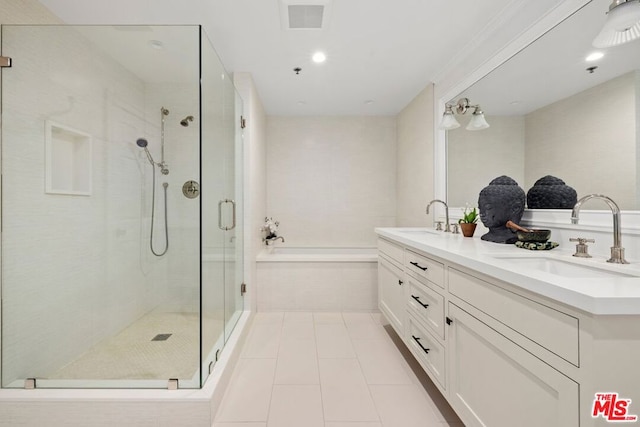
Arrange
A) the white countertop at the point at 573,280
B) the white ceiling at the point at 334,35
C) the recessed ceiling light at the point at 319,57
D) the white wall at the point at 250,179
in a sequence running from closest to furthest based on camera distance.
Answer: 1. the white countertop at the point at 573,280
2. the white ceiling at the point at 334,35
3. the recessed ceiling light at the point at 319,57
4. the white wall at the point at 250,179

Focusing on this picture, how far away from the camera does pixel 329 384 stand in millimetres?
1813

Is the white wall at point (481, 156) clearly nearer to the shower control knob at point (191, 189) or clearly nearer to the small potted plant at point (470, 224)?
the small potted plant at point (470, 224)

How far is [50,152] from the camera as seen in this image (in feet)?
5.41

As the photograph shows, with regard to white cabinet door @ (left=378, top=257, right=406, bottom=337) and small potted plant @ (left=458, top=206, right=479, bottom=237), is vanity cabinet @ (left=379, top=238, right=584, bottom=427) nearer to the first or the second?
white cabinet door @ (left=378, top=257, right=406, bottom=337)

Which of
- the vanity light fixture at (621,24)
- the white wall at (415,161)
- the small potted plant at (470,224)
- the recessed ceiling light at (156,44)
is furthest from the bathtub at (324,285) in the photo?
the vanity light fixture at (621,24)

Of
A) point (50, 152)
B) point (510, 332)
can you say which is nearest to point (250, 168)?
point (50, 152)

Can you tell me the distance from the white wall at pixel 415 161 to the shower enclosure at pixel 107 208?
6.87 ft

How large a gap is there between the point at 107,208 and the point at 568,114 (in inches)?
103

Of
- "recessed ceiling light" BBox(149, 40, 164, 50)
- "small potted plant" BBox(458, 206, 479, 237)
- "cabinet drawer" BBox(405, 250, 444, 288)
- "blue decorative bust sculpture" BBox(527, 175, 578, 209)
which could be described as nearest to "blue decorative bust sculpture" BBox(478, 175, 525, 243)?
"blue decorative bust sculpture" BBox(527, 175, 578, 209)

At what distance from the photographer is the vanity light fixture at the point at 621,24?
3.63ft

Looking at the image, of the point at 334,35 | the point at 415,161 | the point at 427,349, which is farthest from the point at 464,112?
the point at 427,349
